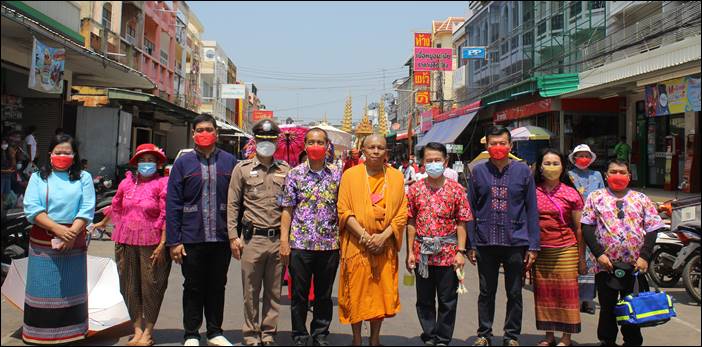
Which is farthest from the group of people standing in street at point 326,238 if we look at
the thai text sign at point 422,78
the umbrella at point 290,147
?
the thai text sign at point 422,78

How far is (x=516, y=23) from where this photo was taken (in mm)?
20297

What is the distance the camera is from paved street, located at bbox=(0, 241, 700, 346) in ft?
15.0

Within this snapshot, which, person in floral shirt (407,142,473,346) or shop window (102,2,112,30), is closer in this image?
person in floral shirt (407,142,473,346)

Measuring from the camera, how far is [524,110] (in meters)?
17.4

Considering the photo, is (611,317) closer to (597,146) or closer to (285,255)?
(285,255)

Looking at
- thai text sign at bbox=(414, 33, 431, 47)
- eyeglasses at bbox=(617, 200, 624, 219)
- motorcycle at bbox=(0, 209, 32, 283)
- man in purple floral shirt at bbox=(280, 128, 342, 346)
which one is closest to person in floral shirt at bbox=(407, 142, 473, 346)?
man in purple floral shirt at bbox=(280, 128, 342, 346)

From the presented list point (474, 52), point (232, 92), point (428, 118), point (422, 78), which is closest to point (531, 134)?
point (474, 52)

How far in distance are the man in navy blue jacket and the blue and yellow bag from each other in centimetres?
309

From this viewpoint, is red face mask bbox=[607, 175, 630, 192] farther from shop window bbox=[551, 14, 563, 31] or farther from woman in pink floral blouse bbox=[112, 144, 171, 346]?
shop window bbox=[551, 14, 563, 31]

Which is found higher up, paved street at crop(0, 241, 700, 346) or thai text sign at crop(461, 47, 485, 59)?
thai text sign at crop(461, 47, 485, 59)

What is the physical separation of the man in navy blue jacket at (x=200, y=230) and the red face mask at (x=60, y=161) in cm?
81

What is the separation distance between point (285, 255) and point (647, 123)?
1259cm

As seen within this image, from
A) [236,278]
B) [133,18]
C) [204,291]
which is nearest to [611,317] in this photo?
[204,291]

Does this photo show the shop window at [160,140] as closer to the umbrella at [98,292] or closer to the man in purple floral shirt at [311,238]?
the umbrella at [98,292]
